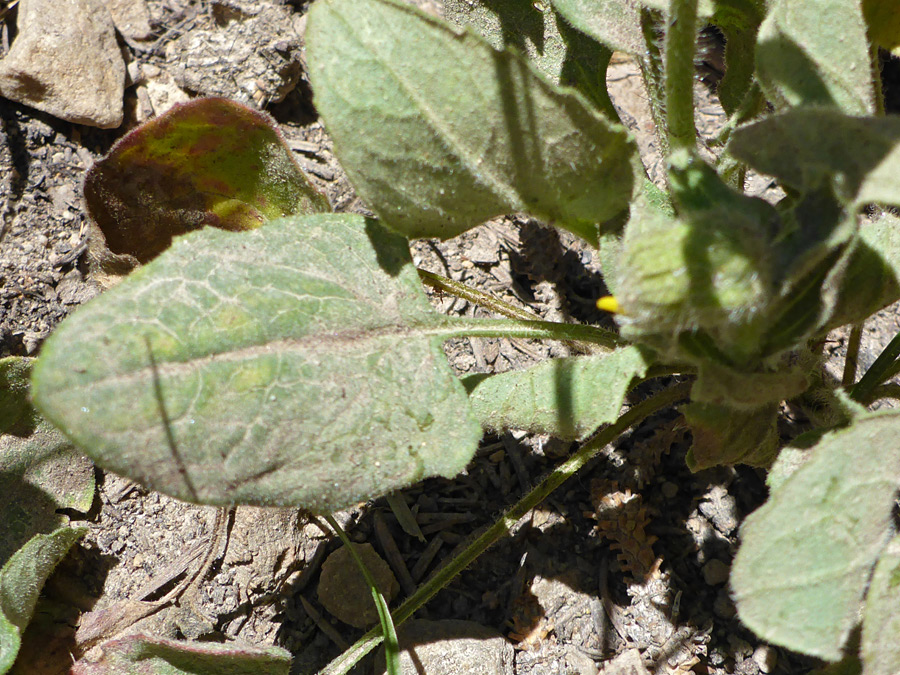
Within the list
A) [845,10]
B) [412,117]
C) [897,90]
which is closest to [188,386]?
[412,117]

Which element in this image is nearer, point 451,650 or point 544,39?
point 451,650

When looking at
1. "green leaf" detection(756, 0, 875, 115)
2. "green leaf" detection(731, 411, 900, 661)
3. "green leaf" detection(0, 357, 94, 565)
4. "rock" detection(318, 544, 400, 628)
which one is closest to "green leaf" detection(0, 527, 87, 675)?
"green leaf" detection(0, 357, 94, 565)

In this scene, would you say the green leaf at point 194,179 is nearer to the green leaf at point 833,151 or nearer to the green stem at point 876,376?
the green leaf at point 833,151

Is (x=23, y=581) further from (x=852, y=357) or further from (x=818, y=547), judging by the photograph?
(x=852, y=357)

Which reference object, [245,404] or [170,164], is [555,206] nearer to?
[245,404]

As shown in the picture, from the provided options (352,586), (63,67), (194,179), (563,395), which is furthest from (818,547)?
(63,67)

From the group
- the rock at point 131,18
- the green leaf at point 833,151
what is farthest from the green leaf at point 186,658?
the rock at point 131,18
